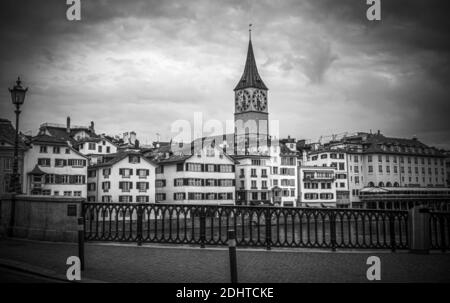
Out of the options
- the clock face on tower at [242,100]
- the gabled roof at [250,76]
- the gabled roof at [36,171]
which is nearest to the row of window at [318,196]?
the clock face on tower at [242,100]

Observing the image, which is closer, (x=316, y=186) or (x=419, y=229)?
(x=419, y=229)

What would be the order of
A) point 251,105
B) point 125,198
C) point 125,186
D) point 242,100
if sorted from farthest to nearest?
point 242,100 < point 251,105 < point 125,198 < point 125,186

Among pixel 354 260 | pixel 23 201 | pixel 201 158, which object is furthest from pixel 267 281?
pixel 201 158

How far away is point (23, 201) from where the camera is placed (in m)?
15.9

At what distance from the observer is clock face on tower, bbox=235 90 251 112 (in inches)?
5231

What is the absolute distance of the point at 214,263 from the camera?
36.9 feet

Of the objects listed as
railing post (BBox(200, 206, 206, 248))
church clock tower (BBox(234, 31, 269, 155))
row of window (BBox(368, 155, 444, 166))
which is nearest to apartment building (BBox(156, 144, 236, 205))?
church clock tower (BBox(234, 31, 269, 155))

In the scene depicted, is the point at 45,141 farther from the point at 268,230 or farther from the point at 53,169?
the point at 268,230

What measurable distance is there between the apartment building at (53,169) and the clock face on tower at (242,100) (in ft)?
225

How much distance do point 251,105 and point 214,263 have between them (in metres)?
122

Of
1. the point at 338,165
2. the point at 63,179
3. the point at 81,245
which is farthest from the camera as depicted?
the point at 338,165

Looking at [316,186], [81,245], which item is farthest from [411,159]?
[81,245]

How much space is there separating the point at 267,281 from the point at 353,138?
12232cm
